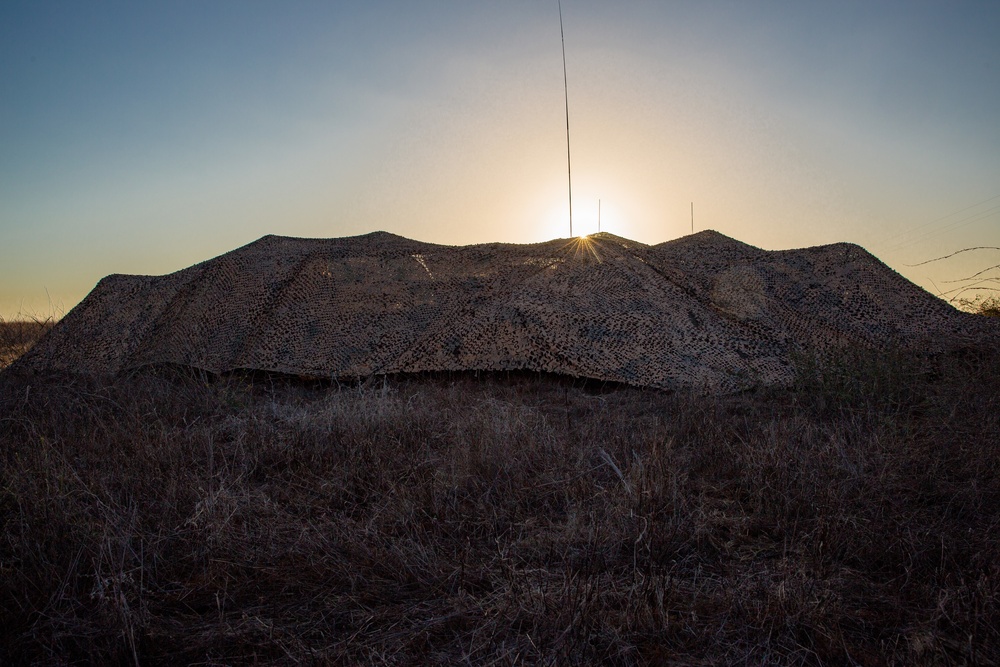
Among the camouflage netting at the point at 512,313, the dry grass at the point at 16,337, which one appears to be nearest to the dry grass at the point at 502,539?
the camouflage netting at the point at 512,313

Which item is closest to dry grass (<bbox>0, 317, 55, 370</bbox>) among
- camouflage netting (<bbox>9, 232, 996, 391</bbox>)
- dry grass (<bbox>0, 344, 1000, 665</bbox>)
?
camouflage netting (<bbox>9, 232, 996, 391</bbox>)

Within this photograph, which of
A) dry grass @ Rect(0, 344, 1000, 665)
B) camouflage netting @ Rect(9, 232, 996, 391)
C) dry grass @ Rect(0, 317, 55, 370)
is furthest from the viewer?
dry grass @ Rect(0, 317, 55, 370)

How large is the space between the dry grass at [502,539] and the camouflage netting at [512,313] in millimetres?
1122

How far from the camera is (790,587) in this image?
4.96 feet

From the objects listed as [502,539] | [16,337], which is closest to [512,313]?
[502,539]

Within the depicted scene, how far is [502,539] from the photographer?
6.11 feet

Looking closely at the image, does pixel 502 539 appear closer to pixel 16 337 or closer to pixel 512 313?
pixel 512 313

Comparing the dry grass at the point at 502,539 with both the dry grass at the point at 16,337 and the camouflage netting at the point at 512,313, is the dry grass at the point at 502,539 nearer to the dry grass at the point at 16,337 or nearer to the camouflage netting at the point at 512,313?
the camouflage netting at the point at 512,313

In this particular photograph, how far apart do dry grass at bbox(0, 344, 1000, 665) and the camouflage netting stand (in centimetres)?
112

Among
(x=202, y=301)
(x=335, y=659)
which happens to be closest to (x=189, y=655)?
(x=335, y=659)

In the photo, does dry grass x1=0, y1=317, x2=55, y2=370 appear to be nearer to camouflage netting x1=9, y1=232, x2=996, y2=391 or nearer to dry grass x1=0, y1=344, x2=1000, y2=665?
camouflage netting x1=9, y1=232, x2=996, y2=391

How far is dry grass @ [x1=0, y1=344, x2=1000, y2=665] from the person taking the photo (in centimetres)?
137

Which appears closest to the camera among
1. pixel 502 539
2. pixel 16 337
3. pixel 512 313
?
pixel 502 539

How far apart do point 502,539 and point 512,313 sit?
2738 mm
